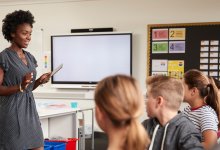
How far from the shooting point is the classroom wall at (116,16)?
17.0ft

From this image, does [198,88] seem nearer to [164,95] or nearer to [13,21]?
[164,95]

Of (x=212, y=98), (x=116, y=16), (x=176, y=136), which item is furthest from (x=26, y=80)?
(x=116, y=16)

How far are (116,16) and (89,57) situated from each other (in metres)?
0.78

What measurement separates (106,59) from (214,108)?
3286 mm

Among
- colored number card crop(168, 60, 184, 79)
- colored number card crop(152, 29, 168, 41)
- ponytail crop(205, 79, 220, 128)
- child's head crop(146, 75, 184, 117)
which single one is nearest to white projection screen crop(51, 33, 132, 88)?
colored number card crop(152, 29, 168, 41)

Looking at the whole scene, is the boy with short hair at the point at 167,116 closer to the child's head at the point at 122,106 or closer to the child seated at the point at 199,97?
Answer: the child seated at the point at 199,97

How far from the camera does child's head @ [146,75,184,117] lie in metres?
1.79

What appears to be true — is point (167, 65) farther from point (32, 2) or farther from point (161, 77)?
point (161, 77)

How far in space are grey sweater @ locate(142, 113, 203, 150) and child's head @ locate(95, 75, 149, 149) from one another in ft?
1.96

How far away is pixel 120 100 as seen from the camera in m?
1.12

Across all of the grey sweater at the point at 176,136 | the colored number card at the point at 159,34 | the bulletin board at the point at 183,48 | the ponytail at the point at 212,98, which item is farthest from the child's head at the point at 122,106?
the colored number card at the point at 159,34

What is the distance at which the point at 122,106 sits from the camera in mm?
1122

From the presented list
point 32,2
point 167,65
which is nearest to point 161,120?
point 167,65

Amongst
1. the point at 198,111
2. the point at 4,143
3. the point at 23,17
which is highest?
the point at 23,17
